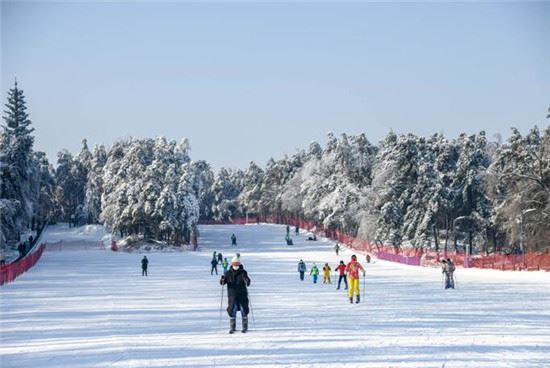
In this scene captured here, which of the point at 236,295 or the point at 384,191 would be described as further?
the point at 384,191

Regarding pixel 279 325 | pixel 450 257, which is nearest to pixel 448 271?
pixel 279 325

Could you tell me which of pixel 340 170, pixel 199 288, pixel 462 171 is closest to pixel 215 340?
pixel 199 288

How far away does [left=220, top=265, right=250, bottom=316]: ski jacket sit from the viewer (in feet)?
49.9

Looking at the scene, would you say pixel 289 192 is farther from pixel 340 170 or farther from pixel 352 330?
pixel 352 330

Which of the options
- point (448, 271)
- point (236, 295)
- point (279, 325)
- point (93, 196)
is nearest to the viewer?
point (236, 295)

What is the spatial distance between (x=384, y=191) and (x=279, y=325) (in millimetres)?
55919

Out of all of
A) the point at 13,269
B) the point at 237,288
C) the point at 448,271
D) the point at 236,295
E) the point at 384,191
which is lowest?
the point at 13,269

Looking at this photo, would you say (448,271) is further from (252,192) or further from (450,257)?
(252,192)

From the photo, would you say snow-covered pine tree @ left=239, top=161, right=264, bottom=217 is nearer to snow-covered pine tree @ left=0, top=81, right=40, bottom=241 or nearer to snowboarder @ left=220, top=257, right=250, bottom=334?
snow-covered pine tree @ left=0, top=81, right=40, bottom=241

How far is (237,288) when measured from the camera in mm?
15250

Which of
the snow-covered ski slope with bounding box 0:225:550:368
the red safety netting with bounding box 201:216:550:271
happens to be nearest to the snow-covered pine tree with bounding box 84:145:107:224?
the red safety netting with bounding box 201:216:550:271

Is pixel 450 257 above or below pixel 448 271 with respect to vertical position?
below

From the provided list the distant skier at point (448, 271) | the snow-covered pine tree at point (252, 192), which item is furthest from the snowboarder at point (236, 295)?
the snow-covered pine tree at point (252, 192)

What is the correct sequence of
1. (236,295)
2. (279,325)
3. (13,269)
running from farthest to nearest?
(13,269) < (279,325) < (236,295)
